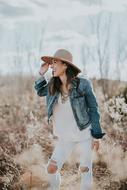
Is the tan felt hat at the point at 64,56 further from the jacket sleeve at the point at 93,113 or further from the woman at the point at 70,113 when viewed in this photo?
the jacket sleeve at the point at 93,113

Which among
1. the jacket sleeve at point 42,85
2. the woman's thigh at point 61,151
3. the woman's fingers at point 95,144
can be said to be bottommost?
the woman's thigh at point 61,151

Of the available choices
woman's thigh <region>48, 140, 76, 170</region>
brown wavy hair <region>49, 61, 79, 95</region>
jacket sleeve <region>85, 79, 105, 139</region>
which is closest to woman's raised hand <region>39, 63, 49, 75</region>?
brown wavy hair <region>49, 61, 79, 95</region>

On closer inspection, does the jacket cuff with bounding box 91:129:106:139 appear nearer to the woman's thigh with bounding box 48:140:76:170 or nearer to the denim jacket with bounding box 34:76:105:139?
the denim jacket with bounding box 34:76:105:139

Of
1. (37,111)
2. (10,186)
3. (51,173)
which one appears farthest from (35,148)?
(37,111)

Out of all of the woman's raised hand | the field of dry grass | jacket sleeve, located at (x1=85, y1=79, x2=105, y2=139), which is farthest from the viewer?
the field of dry grass

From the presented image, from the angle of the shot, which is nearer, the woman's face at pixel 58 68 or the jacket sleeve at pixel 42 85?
the woman's face at pixel 58 68

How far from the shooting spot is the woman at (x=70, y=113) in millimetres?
5543

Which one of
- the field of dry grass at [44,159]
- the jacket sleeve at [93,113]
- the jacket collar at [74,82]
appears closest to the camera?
the jacket sleeve at [93,113]

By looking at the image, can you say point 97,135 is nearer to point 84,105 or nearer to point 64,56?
point 84,105

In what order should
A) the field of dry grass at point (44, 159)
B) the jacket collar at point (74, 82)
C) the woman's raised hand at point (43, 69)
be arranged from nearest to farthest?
the jacket collar at point (74, 82) < the woman's raised hand at point (43, 69) < the field of dry grass at point (44, 159)

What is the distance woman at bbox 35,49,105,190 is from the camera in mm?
5543

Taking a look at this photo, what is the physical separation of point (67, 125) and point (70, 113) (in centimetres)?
12

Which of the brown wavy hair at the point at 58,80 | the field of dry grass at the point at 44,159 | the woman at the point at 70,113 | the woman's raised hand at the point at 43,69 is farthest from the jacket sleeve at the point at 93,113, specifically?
the field of dry grass at the point at 44,159

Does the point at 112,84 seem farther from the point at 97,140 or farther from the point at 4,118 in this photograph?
the point at 97,140
